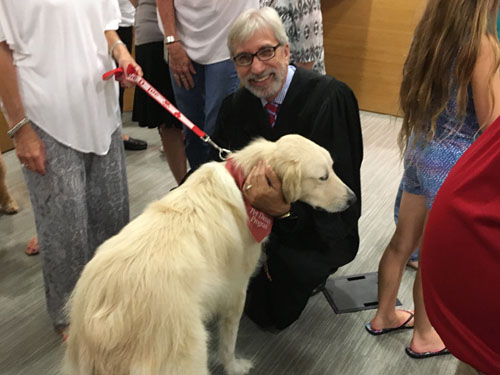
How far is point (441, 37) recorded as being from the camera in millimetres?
Answer: 1117

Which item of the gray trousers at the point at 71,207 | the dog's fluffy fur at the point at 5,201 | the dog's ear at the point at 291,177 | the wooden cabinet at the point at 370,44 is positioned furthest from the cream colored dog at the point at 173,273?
the wooden cabinet at the point at 370,44

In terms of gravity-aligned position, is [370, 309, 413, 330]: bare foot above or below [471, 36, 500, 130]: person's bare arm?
below

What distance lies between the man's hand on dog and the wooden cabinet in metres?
2.97

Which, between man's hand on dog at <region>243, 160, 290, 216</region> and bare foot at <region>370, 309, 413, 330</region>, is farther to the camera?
bare foot at <region>370, 309, 413, 330</region>

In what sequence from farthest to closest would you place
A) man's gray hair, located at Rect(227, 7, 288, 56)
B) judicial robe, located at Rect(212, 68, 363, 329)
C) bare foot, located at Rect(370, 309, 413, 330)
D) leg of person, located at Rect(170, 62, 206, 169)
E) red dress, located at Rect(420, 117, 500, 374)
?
leg of person, located at Rect(170, 62, 206, 169), bare foot, located at Rect(370, 309, 413, 330), judicial robe, located at Rect(212, 68, 363, 329), man's gray hair, located at Rect(227, 7, 288, 56), red dress, located at Rect(420, 117, 500, 374)

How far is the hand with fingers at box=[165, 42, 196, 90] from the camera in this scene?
1999 millimetres

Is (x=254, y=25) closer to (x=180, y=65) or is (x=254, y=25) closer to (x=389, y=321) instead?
(x=180, y=65)

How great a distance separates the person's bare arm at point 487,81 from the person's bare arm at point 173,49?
1322 millimetres

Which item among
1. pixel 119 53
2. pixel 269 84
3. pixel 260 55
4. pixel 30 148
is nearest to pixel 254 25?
pixel 260 55

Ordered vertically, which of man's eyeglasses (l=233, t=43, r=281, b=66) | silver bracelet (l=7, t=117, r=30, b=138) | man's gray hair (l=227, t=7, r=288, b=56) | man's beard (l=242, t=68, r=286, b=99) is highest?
man's gray hair (l=227, t=7, r=288, b=56)

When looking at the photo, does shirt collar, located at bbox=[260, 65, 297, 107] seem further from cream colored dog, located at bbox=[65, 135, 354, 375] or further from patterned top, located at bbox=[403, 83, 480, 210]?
patterned top, located at bbox=[403, 83, 480, 210]

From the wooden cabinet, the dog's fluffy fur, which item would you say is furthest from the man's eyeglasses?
the wooden cabinet

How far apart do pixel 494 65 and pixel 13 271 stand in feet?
7.11

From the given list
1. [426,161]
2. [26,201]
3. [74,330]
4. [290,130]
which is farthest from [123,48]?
[26,201]
